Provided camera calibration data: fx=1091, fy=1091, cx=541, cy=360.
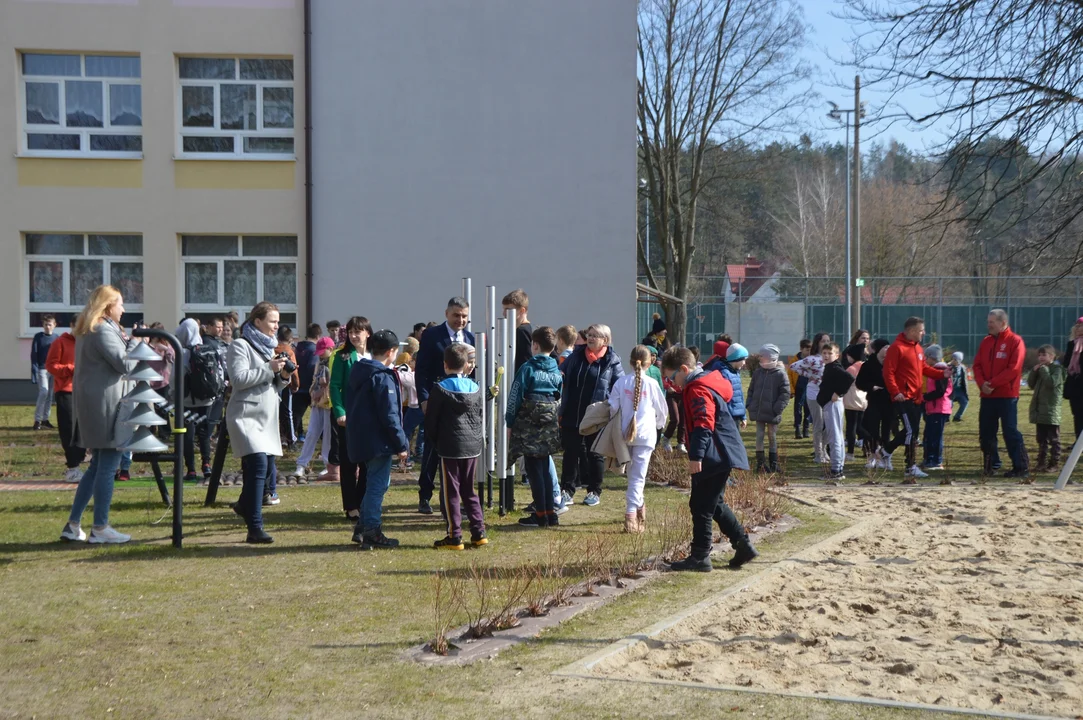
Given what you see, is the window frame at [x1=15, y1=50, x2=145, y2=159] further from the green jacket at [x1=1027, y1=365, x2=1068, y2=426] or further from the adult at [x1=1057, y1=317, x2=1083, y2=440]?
the adult at [x1=1057, y1=317, x2=1083, y2=440]

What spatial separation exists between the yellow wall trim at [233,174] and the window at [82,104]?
117cm

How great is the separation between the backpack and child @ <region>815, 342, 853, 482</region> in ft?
24.1

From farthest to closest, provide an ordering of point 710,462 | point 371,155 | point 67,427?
point 371,155 → point 67,427 → point 710,462

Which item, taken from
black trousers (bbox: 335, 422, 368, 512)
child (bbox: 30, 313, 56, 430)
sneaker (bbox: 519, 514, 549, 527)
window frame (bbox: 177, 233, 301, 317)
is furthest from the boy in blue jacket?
window frame (bbox: 177, 233, 301, 317)

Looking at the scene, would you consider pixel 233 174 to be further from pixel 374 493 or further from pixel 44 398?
pixel 374 493

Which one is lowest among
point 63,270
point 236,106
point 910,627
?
point 910,627

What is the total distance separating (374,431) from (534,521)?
2033 mm

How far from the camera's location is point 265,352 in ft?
30.3

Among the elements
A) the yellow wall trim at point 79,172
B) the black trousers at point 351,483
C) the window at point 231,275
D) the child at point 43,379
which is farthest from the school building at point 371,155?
the black trousers at point 351,483

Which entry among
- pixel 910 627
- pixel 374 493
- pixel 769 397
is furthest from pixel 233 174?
pixel 910 627

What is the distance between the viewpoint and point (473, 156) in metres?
24.5

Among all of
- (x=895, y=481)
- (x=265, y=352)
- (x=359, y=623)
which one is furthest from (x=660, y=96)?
(x=359, y=623)

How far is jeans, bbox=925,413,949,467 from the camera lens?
14.7 meters

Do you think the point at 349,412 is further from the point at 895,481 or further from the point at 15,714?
the point at 895,481
